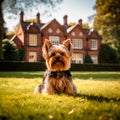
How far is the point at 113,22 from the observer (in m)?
56.0

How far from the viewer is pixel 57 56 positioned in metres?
7.68

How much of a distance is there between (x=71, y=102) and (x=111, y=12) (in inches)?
1991

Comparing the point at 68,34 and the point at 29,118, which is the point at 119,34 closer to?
the point at 68,34

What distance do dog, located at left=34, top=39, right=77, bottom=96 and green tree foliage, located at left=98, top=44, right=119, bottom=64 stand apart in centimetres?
5137

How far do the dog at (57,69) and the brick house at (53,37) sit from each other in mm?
46904

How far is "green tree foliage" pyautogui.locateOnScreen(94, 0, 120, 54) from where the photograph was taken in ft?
179

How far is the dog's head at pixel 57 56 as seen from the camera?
768 cm

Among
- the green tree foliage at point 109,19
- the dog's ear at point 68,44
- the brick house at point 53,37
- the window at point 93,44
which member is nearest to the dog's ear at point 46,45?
the dog's ear at point 68,44

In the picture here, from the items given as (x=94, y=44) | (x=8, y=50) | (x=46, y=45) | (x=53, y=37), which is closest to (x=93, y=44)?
(x=94, y=44)

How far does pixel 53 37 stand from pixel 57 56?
50.6 meters

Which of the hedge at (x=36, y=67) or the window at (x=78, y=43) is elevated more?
the window at (x=78, y=43)

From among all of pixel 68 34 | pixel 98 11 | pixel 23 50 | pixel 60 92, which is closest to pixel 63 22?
pixel 68 34

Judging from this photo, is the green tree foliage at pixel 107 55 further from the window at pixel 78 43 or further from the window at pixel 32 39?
the window at pixel 32 39

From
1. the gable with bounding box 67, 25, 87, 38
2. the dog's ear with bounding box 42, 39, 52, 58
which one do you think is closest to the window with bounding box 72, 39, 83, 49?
the gable with bounding box 67, 25, 87, 38
